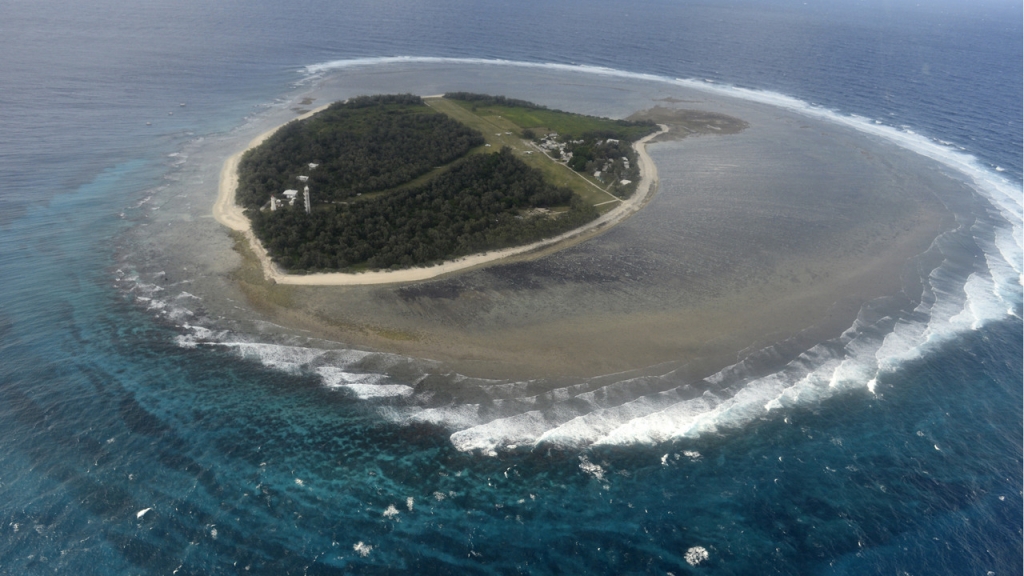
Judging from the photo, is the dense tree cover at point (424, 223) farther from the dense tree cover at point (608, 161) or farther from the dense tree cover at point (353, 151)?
the dense tree cover at point (608, 161)

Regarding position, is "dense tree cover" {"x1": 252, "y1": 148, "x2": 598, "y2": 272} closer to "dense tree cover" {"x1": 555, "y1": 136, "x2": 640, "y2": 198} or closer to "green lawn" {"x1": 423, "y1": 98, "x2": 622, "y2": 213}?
"green lawn" {"x1": 423, "y1": 98, "x2": 622, "y2": 213}

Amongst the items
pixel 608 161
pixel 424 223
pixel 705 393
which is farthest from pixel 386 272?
pixel 608 161

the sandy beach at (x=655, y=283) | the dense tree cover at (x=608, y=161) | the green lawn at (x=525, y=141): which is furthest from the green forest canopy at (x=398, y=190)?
the sandy beach at (x=655, y=283)

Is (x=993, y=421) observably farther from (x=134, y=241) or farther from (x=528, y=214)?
(x=134, y=241)

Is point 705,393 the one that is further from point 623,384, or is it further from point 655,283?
point 655,283

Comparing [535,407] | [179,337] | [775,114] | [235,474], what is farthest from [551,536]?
[775,114]

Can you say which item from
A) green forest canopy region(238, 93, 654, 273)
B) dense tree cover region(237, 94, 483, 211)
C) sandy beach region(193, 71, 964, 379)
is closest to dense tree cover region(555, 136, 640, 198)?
green forest canopy region(238, 93, 654, 273)
